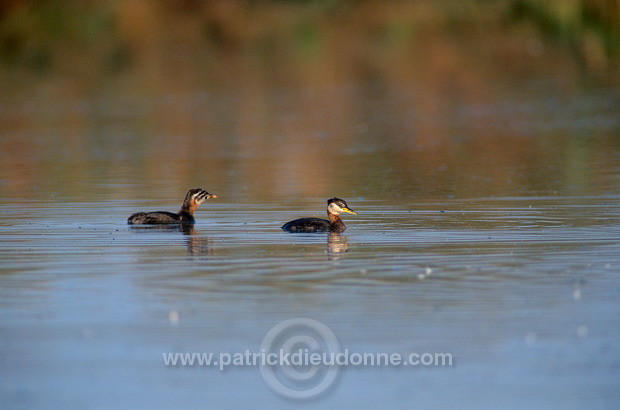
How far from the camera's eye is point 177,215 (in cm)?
1556

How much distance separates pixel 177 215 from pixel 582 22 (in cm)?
2696

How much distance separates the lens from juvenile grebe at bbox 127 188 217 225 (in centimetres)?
1513

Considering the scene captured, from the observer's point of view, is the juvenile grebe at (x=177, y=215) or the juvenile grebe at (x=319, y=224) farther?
the juvenile grebe at (x=177, y=215)

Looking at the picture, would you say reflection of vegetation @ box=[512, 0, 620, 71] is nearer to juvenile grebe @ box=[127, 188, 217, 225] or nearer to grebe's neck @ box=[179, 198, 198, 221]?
juvenile grebe @ box=[127, 188, 217, 225]

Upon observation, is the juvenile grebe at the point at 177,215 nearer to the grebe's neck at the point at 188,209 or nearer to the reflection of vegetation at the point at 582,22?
the grebe's neck at the point at 188,209

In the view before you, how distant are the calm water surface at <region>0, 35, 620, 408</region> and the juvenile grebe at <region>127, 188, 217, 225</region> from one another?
253 mm

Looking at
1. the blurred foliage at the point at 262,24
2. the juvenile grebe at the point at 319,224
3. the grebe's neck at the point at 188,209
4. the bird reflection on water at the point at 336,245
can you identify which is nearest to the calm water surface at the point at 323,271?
the bird reflection on water at the point at 336,245

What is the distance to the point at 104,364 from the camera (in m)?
8.80

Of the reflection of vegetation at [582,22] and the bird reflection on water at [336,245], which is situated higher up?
the reflection of vegetation at [582,22]

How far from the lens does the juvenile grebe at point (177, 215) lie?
15.1 meters
